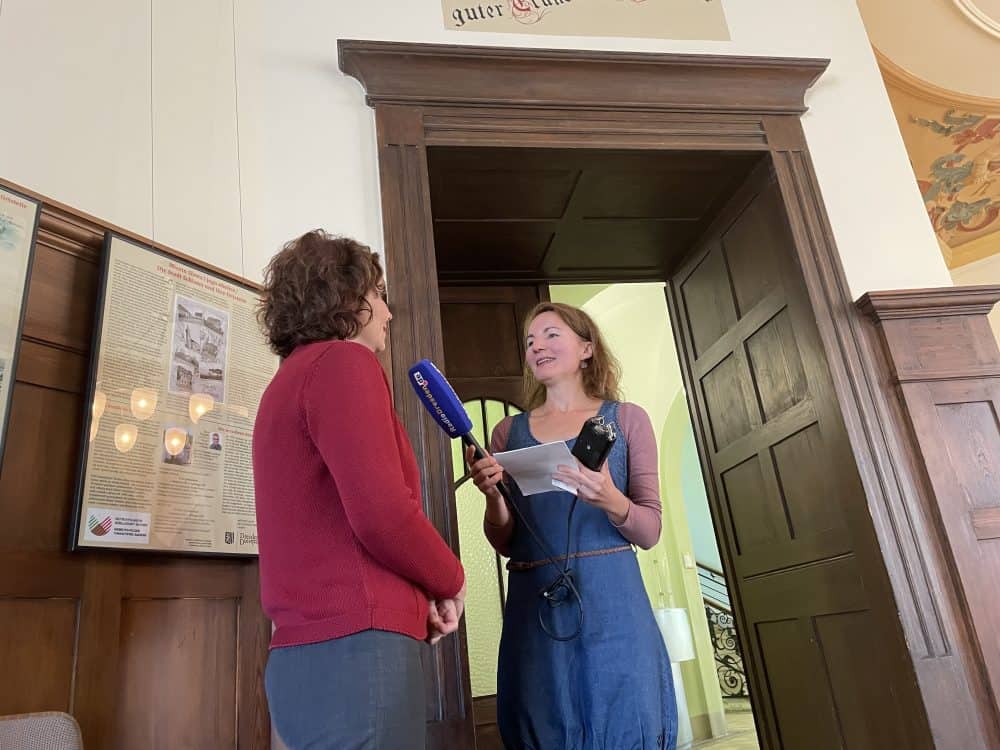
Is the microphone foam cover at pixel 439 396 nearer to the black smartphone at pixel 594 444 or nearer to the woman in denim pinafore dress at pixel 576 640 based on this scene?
the woman in denim pinafore dress at pixel 576 640

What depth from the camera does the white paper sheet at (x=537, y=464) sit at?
1.68 meters

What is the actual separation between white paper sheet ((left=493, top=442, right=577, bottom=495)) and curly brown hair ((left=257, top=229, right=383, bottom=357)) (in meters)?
0.48

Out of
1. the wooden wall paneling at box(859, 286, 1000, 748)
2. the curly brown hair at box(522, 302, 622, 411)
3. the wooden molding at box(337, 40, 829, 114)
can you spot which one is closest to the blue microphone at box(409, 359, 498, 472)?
the curly brown hair at box(522, 302, 622, 411)

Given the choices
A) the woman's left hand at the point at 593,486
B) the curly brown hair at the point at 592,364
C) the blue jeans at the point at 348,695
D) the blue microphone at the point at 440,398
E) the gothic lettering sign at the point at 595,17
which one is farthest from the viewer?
the gothic lettering sign at the point at 595,17

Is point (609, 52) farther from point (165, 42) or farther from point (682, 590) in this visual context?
point (682, 590)

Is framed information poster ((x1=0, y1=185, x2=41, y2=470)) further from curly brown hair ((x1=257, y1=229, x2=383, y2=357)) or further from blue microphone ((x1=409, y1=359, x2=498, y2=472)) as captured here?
blue microphone ((x1=409, y1=359, x2=498, y2=472))

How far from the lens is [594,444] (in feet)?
5.59

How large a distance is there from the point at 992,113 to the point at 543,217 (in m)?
3.76

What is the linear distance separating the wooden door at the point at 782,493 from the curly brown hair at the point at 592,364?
3.17ft

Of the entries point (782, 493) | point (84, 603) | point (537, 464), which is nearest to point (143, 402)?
point (84, 603)

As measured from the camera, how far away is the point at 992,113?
5340 millimetres

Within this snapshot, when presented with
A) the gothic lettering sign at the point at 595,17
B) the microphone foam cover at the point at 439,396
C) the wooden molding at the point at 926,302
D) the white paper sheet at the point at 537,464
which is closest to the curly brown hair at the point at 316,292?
the microphone foam cover at the point at 439,396

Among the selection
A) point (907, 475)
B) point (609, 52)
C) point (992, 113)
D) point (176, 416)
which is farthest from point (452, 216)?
point (992, 113)

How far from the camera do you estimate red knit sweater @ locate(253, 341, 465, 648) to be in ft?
3.69
